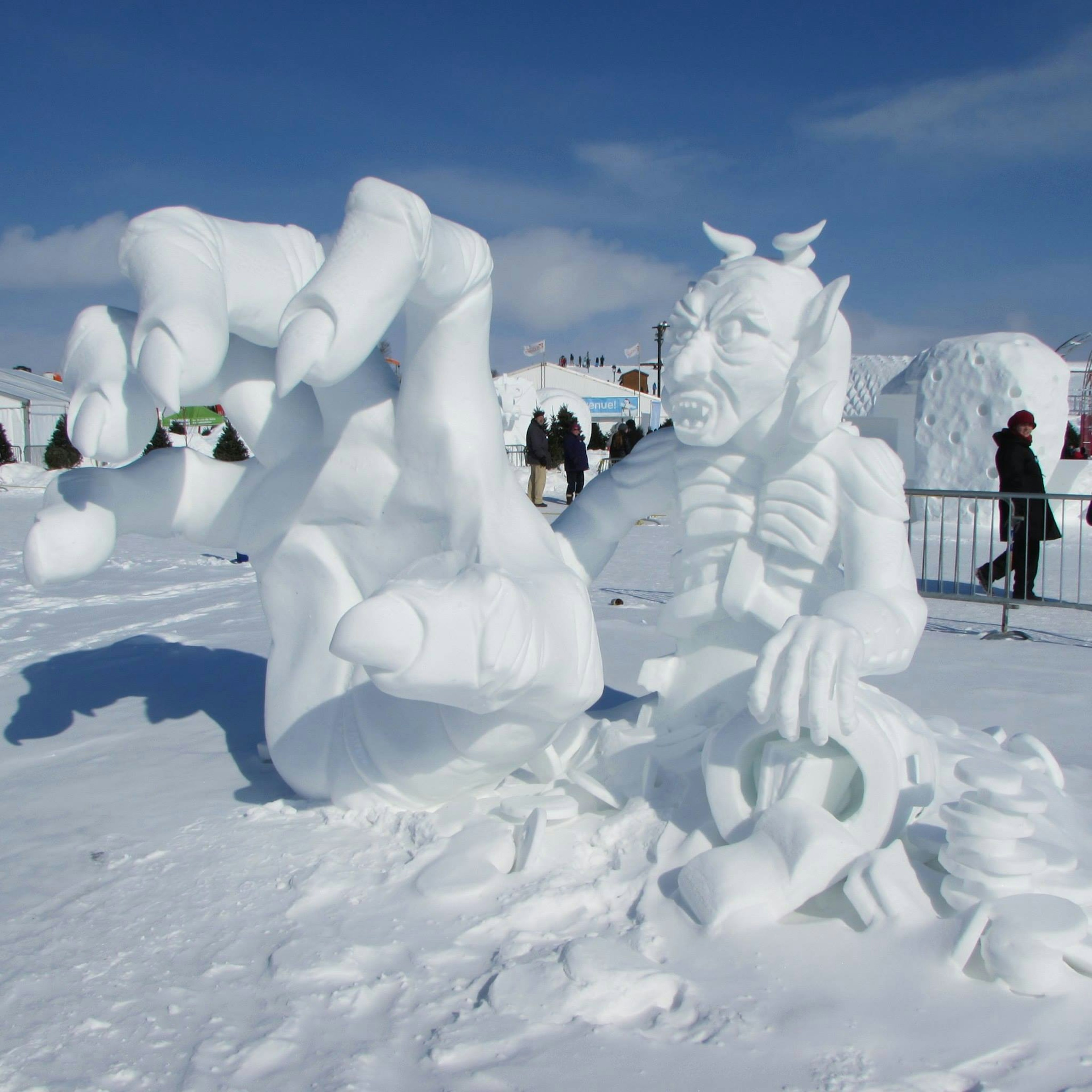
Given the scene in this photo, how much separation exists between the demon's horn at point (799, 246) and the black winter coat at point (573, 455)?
11214 mm

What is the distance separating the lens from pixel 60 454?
22.7 meters

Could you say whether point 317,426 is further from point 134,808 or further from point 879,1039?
point 879,1039

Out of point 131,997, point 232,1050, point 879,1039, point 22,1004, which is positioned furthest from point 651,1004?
point 22,1004

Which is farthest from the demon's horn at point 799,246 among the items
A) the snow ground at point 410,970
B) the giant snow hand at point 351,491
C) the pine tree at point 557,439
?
the pine tree at point 557,439

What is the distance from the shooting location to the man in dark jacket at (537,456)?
13.6m

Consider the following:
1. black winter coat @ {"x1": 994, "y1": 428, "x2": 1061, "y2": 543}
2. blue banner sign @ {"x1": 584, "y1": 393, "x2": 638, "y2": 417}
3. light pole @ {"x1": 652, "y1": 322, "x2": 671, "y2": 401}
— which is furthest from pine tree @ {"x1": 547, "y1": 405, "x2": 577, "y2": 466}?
black winter coat @ {"x1": 994, "y1": 428, "x2": 1061, "y2": 543}

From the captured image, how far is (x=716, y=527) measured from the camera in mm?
2543

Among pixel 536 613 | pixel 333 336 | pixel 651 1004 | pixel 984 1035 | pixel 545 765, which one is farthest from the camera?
pixel 545 765

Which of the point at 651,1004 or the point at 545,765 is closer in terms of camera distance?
the point at 651,1004

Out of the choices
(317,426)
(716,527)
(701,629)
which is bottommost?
(701,629)

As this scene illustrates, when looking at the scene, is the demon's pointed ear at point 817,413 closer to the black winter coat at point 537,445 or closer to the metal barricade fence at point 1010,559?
the metal barricade fence at point 1010,559

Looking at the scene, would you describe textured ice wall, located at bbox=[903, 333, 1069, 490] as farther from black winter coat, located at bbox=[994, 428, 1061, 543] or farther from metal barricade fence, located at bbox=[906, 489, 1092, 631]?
black winter coat, located at bbox=[994, 428, 1061, 543]

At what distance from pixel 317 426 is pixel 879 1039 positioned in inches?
75.9

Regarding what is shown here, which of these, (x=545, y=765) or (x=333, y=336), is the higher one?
(x=333, y=336)
